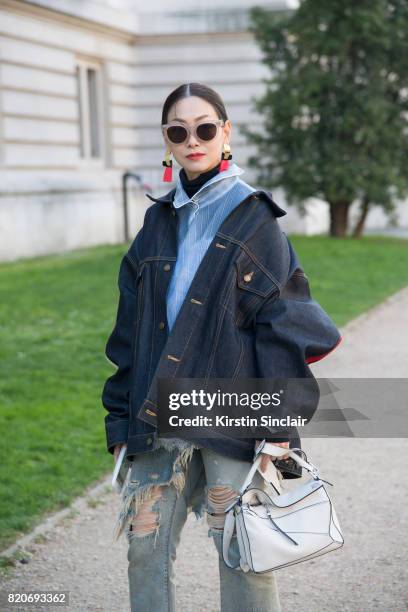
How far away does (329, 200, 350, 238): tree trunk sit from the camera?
20422 mm

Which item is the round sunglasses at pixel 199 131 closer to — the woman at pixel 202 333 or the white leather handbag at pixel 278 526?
the woman at pixel 202 333

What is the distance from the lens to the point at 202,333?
9.90ft

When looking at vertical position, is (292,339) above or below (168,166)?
below

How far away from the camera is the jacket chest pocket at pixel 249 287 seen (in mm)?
2998

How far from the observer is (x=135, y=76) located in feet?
77.0

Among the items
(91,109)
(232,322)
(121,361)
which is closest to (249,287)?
(232,322)

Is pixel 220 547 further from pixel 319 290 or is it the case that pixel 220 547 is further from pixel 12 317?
pixel 319 290

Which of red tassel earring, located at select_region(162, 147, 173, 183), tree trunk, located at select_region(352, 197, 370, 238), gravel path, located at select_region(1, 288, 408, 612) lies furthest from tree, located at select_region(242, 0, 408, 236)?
red tassel earring, located at select_region(162, 147, 173, 183)

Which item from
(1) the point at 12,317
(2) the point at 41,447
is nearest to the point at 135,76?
(1) the point at 12,317

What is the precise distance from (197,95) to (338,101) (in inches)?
673

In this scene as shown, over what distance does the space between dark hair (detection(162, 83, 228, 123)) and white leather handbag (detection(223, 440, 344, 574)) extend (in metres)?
1.06

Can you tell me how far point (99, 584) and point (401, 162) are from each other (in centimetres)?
1686

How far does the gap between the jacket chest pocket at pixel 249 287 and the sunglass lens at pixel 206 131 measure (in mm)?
395

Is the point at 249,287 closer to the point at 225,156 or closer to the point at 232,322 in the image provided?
the point at 232,322
